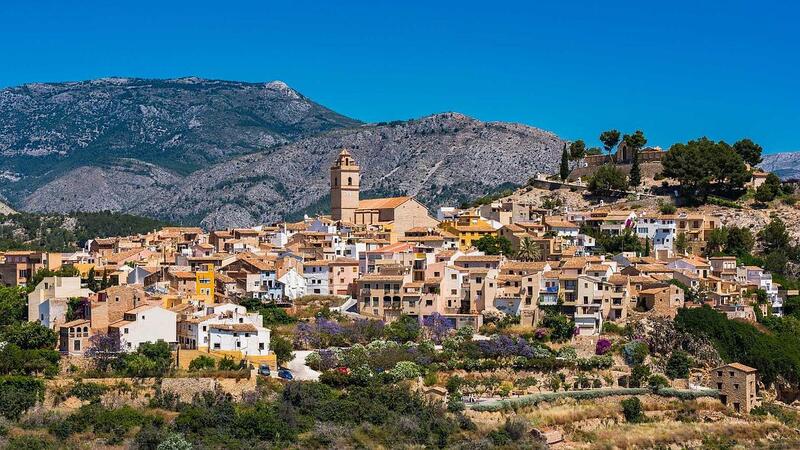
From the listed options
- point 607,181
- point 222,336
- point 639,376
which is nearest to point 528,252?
point 639,376

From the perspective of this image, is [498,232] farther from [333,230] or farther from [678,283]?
[678,283]

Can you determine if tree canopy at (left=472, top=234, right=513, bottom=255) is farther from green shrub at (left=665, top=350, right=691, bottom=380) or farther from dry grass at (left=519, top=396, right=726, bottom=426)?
dry grass at (left=519, top=396, right=726, bottom=426)

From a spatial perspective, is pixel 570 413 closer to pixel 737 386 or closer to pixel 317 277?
pixel 737 386

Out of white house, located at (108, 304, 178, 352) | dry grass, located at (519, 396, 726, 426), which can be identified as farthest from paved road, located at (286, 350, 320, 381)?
dry grass, located at (519, 396, 726, 426)

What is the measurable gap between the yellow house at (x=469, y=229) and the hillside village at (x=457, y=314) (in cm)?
16

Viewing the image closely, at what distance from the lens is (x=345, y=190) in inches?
3182

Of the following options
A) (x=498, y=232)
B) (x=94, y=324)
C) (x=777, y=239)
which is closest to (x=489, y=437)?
(x=94, y=324)

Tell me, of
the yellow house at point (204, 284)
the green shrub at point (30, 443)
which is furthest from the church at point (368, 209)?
the green shrub at point (30, 443)

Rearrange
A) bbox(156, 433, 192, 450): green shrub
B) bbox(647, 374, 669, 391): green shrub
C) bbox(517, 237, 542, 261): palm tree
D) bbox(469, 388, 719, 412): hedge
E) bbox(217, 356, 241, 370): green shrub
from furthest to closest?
bbox(517, 237, 542, 261): palm tree → bbox(647, 374, 669, 391): green shrub → bbox(469, 388, 719, 412): hedge → bbox(217, 356, 241, 370): green shrub → bbox(156, 433, 192, 450): green shrub

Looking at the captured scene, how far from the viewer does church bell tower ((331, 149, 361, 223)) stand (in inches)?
3157

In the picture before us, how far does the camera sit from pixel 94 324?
156 feet

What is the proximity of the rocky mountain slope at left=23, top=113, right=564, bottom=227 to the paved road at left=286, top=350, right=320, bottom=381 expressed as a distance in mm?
90639

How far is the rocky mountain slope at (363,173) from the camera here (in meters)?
148

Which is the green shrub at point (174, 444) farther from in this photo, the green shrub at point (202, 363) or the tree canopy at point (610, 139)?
the tree canopy at point (610, 139)
